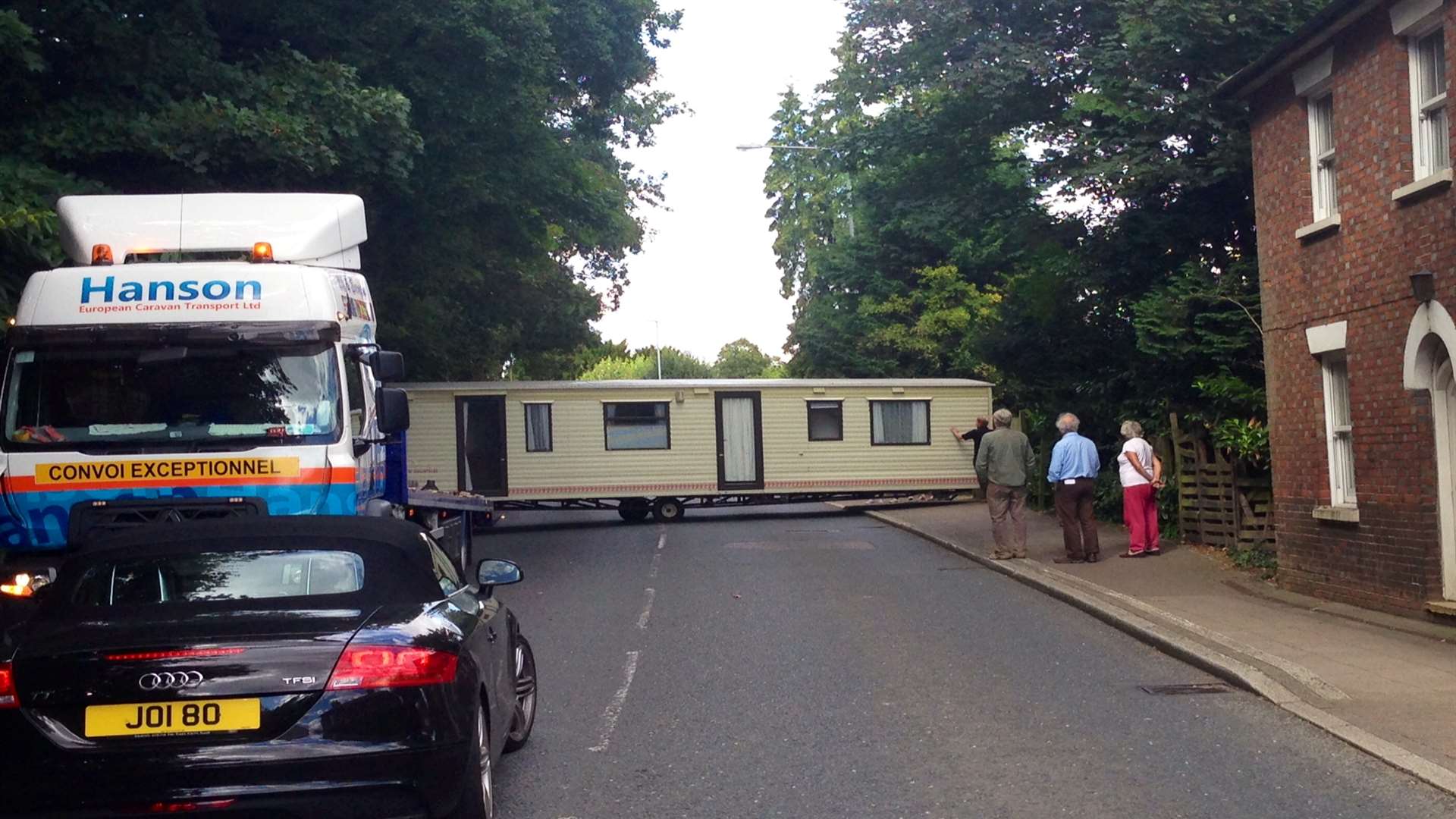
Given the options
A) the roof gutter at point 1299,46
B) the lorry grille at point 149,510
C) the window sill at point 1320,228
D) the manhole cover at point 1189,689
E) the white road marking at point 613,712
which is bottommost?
the manhole cover at point 1189,689

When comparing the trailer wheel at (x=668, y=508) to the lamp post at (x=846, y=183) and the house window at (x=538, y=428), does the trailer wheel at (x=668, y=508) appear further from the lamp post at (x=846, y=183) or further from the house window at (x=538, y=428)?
the lamp post at (x=846, y=183)

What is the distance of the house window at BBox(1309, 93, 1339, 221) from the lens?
571 inches

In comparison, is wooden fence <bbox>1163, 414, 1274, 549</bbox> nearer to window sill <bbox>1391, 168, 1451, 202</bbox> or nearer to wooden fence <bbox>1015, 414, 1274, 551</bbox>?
wooden fence <bbox>1015, 414, 1274, 551</bbox>

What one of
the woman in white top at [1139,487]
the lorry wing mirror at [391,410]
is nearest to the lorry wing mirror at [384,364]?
the lorry wing mirror at [391,410]

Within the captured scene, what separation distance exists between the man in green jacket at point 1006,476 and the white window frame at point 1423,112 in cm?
598

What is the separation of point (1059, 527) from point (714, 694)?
47.2 feet

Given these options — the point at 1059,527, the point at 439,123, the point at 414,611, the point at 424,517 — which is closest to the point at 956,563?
the point at 1059,527

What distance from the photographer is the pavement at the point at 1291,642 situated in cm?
821

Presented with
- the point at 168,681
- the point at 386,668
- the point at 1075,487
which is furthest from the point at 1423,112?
the point at 168,681

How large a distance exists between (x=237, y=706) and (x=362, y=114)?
492 inches

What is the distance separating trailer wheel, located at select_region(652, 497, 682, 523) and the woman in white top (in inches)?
491

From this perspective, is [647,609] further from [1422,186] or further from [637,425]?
[637,425]

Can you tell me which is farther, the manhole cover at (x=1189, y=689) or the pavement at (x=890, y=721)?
the manhole cover at (x=1189, y=689)

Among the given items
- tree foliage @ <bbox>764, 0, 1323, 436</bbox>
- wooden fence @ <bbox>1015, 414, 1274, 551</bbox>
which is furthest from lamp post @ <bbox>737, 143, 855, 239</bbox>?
wooden fence @ <bbox>1015, 414, 1274, 551</bbox>
